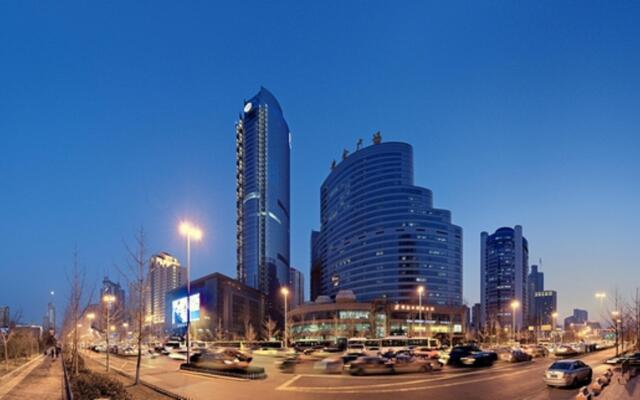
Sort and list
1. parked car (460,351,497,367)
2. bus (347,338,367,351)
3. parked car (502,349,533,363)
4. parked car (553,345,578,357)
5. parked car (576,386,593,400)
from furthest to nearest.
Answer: bus (347,338,367,351) → parked car (553,345,578,357) → parked car (502,349,533,363) → parked car (460,351,497,367) → parked car (576,386,593,400)

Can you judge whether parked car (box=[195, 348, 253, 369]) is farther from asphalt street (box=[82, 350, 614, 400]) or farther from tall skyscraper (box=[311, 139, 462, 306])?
tall skyscraper (box=[311, 139, 462, 306])

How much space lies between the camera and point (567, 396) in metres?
21.3

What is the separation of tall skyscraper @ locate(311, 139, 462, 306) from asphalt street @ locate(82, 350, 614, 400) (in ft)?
438

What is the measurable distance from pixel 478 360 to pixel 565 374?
14834mm

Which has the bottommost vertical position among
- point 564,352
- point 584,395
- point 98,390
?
point 564,352

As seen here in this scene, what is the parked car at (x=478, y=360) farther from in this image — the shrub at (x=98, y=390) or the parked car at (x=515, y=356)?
the shrub at (x=98, y=390)

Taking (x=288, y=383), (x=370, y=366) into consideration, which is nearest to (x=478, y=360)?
(x=370, y=366)

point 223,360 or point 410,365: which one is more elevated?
point 223,360

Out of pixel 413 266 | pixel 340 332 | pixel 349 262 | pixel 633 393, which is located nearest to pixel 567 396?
pixel 633 393

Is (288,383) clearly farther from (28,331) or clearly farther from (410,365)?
(28,331)

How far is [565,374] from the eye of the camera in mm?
24047

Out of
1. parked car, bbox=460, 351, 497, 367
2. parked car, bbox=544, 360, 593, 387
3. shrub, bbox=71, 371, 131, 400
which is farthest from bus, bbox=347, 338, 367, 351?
shrub, bbox=71, 371, 131, 400

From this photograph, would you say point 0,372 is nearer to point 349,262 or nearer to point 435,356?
point 435,356

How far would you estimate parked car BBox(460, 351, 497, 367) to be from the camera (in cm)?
3800
